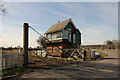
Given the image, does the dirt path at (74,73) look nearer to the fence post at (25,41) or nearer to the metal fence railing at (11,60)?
the fence post at (25,41)

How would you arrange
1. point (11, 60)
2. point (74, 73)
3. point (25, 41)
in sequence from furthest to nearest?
point (25, 41)
point (11, 60)
point (74, 73)

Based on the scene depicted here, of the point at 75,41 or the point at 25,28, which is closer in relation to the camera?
the point at 25,28

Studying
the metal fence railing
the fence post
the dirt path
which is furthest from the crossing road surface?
the metal fence railing

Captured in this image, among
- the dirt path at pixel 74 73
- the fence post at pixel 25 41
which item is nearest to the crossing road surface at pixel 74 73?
the dirt path at pixel 74 73

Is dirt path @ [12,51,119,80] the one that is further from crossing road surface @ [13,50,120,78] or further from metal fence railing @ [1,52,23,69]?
metal fence railing @ [1,52,23,69]

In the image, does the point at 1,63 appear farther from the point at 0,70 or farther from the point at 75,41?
the point at 75,41

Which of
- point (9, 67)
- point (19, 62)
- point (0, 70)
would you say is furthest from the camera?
point (19, 62)

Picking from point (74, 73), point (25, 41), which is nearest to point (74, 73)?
point (74, 73)

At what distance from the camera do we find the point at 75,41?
78.0 feet

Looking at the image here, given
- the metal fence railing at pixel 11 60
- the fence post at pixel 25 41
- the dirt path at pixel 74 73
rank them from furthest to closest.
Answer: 1. the fence post at pixel 25 41
2. the metal fence railing at pixel 11 60
3. the dirt path at pixel 74 73

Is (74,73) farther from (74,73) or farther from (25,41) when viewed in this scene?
(25,41)

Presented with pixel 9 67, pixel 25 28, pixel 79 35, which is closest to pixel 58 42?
pixel 79 35

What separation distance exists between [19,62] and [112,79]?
7.60 meters

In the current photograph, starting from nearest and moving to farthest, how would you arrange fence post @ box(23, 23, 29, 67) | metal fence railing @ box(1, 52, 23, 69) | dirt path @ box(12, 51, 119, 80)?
dirt path @ box(12, 51, 119, 80) → metal fence railing @ box(1, 52, 23, 69) → fence post @ box(23, 23, 29, 67)
